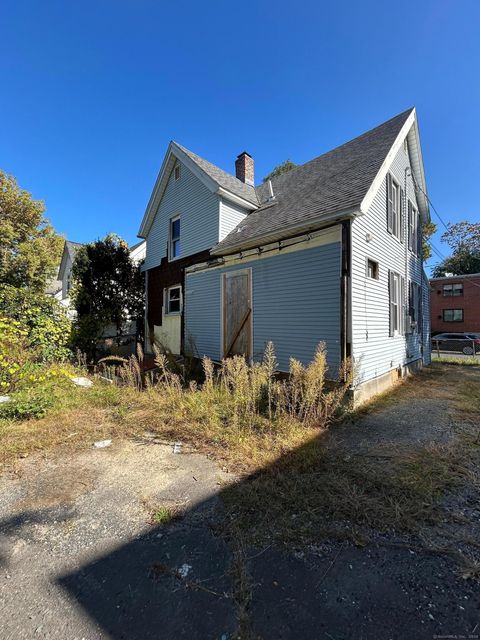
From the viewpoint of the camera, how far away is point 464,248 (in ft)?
106

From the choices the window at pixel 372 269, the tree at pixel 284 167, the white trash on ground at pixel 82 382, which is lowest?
the white trash on ground at pixel 82 382

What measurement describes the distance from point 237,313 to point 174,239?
498cm

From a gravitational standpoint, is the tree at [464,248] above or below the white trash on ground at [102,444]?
Answer: above

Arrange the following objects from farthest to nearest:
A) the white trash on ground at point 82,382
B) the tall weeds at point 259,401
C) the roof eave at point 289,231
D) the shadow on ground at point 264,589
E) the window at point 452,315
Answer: the window at point 452,315
the white trash on ground at point 82,382
the roof eave at point 289,231
the tall weeds at point 259,401
the shadow on ground at point 264,589

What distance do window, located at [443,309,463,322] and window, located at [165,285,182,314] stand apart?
27514 millimetres

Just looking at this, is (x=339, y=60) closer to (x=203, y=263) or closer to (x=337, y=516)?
(x=203, y=263)

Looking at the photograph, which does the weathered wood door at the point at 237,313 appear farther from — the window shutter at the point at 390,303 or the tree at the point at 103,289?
the tree at the point at 103,289

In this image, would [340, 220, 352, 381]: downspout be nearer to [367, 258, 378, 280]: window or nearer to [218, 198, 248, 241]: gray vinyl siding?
[367, 258, 378, 280]: window

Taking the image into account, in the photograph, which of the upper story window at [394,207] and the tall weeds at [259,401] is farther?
the upper story window at [394,207]

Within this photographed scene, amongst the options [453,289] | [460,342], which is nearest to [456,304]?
[453,289]

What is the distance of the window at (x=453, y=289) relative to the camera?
1025 inches

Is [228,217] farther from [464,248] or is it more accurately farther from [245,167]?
[464,248]

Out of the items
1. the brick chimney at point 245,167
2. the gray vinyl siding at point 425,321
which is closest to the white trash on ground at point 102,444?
the gray vinyl siding at point 425,321

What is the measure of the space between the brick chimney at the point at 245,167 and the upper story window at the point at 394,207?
21.7 ft
